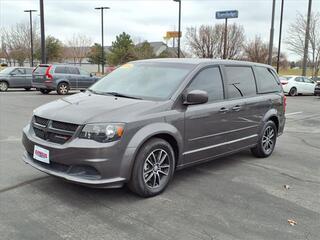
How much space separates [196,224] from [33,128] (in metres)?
2.37

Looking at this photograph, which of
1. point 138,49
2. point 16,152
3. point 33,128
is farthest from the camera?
Answer: point 138,49

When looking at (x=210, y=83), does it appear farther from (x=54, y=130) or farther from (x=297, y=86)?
(x=297, y=86)

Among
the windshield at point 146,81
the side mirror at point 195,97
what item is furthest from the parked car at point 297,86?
the side mirror at point 195,97

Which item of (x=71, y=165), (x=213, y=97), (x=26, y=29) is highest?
(x=26, y=29)

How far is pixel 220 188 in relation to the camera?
4840 millimetres

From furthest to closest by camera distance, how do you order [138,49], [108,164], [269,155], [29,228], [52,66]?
1. [138,49]
2. [52,66]
3. [269,155]
4. [108,164]
5. [29,228]

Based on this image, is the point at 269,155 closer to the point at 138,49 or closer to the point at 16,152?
the point at 16,152

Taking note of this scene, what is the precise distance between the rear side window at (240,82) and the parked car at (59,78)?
14.5 metres

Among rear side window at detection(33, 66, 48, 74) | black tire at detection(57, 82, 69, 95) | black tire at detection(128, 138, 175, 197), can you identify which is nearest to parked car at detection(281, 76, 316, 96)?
black tire at detection(57, 82, 69, 95)

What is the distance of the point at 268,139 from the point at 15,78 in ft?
59.1

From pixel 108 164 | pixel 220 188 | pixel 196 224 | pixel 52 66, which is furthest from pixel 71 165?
pixel 52 66

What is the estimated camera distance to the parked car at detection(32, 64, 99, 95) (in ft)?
61.7

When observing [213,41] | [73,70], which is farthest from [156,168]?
[213,41]

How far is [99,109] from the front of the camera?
4.26 m
